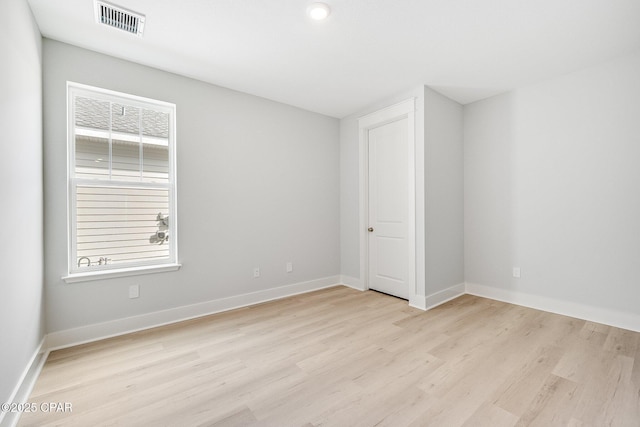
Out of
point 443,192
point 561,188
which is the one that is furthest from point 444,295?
point 561,188

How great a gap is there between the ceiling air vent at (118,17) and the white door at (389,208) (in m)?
2.94

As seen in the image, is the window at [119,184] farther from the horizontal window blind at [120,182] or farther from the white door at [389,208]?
the white door at [389,208]

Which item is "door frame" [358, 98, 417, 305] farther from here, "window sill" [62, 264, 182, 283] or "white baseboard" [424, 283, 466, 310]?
"window sill" [62, 264, 182, 283]

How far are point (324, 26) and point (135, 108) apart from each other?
2066 millimetres

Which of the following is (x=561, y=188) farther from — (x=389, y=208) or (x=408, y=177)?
(x=389, y=208)

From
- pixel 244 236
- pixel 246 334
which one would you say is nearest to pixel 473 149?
pixel 244 236

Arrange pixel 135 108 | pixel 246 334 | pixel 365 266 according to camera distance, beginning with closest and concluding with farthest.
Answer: pixel 246 334
pixel 135 108
pixel 365 266

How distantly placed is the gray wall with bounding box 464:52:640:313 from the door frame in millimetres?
1081

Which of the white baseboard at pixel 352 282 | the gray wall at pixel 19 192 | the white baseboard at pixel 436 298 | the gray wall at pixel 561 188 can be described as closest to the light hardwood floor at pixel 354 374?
the white baseboard at pixel 436 298

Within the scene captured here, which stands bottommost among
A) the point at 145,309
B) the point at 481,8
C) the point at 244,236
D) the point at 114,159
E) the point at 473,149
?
the point at 145,309

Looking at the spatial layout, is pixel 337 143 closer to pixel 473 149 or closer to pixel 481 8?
pixel 473 149

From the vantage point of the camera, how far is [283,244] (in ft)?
12.7

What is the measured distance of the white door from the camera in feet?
12.3

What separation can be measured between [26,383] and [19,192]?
3.98ft
